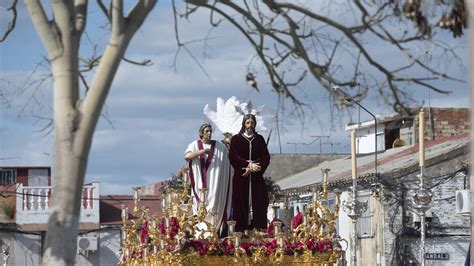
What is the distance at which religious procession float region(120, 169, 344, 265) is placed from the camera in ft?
57.4

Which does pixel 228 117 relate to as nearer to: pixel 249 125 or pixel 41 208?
pixel 249 125

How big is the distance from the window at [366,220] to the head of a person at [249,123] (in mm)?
14805

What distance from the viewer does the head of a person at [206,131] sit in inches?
728

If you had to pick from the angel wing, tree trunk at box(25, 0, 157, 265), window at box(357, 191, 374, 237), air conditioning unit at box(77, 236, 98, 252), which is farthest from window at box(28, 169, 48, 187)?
tree trunk at box(25, 0, 157, 265)

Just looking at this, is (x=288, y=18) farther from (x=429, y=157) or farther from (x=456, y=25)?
(x=429, y=157)

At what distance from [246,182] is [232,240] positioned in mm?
1323

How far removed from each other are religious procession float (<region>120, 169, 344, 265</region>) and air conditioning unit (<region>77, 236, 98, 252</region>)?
71.4ft

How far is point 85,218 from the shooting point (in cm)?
4178

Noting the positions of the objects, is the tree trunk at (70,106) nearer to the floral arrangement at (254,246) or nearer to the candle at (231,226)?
the floral arrangement at (254,246)

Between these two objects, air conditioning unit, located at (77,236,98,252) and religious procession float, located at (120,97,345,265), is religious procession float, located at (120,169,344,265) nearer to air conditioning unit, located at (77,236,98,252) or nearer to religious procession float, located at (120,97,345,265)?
religious procession float, located at (120,97,345,265)

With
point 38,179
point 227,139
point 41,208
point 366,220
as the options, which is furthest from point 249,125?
point 38,179

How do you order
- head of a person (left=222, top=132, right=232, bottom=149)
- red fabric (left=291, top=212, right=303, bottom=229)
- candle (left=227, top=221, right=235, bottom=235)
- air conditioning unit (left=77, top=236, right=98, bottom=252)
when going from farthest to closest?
air conditioning unit (left=77, top=236, right=98, bottom=252)
head of a person (left=222, top=132, right=232, bottom=149)
red fabric (left=291, top=212, right=303, bottom=229)
candle (left=227, top=221, right=235, bottom=235)

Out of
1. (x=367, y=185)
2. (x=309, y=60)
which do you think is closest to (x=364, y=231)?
(x=367, y=185)

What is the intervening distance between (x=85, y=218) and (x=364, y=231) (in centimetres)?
1089
